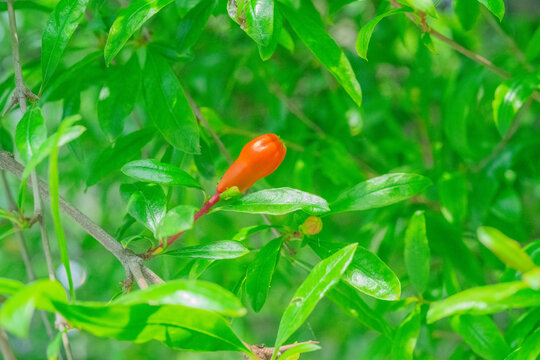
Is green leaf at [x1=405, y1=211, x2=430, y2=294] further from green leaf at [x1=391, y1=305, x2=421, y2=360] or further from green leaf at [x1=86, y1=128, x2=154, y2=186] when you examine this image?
green leaf at [x1=86, y1=128, x2=154, y2=186]

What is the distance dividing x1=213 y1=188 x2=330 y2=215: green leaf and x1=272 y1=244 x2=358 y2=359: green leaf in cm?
6

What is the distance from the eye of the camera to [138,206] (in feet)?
1.92

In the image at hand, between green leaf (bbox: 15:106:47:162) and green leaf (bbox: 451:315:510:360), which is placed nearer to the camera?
green leaf (bbox: 15:106:47:162)

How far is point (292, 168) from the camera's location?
105cm

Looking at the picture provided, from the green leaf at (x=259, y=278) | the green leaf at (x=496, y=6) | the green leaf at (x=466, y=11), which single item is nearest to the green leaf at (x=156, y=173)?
the green leaf at (x=259, y=278)

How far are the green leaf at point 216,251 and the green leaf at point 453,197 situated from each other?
0.41m

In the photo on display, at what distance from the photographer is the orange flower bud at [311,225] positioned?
0.64m

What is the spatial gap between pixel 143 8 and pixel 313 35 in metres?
0.19

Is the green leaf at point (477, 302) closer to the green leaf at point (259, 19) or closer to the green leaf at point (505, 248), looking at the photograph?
the green leaf at point (505, 248)

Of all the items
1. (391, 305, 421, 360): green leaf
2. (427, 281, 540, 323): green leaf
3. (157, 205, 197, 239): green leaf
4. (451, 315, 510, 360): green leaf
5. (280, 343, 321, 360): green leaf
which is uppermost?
(157, 205, 197, 239): green leaf

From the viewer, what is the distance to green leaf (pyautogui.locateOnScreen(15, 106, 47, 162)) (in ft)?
1.70

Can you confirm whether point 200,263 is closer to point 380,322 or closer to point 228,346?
point 228,346

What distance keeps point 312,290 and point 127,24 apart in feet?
1.08

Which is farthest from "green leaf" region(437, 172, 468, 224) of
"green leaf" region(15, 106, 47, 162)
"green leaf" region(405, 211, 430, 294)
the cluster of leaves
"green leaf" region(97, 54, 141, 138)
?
"green leaf" region(15, 106, 47, 162)
